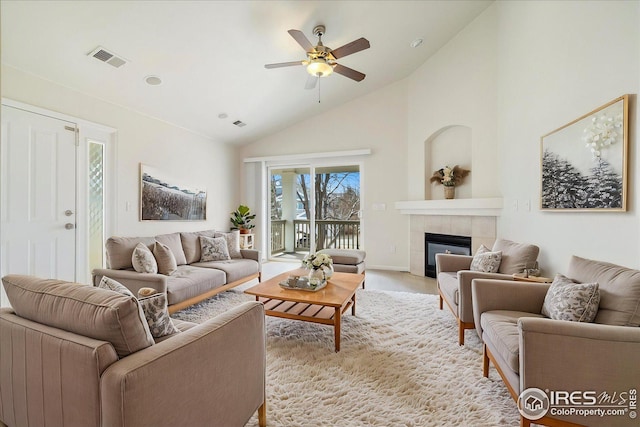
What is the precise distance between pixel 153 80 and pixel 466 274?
156 inches

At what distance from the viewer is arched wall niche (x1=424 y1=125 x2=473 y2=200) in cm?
440

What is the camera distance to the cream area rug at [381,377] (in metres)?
1.59

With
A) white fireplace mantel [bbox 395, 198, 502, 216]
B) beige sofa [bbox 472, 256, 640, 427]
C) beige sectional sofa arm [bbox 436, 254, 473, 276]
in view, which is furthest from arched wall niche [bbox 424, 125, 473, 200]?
beige sofa [bbox 472, 256, 640, 427]

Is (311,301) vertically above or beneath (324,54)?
beneath

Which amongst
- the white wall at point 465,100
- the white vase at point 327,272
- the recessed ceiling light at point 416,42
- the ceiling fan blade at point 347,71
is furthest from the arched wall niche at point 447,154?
the white vase at point 327,272

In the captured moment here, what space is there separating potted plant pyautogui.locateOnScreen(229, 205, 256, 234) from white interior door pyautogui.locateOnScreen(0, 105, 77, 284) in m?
2.84

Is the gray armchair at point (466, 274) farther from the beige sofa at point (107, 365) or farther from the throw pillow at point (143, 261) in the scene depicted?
the throw pillow at point (143, 261)

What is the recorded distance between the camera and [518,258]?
8.63 feet

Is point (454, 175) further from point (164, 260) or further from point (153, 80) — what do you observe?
point (153, 80)

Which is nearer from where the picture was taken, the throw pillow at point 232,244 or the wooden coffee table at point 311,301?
the wooden coffee table at point 311,301

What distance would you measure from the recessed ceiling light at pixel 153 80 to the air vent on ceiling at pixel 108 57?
33cm

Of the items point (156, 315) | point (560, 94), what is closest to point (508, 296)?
point (560, 94)

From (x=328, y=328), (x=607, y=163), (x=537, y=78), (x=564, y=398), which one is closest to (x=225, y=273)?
(x=328, y=328)

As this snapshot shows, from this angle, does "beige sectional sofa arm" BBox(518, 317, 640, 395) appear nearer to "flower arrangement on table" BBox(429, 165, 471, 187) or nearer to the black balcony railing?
"flower arrangement on table" BBox(429, 165, 471, 187)
